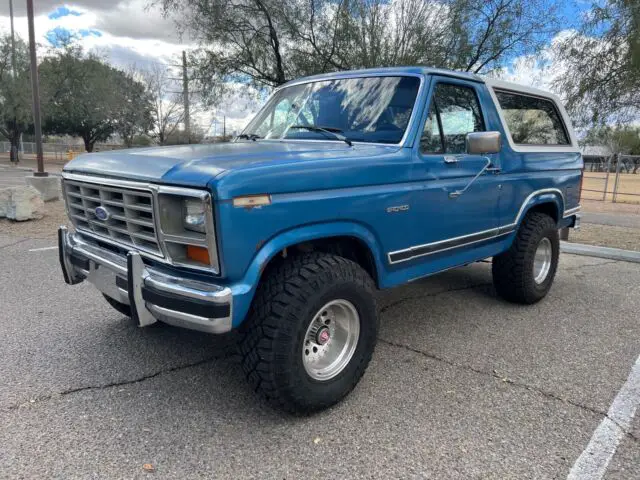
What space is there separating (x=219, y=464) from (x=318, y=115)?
2.51 m

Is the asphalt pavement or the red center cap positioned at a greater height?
the red center cap

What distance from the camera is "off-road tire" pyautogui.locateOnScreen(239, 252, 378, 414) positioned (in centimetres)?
256

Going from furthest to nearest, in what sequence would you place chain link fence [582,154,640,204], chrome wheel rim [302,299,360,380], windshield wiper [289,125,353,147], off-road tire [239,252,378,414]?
chain link fence [582,154,640,204]
windshield wiper [289,125,353,147]
chrome wheel rim [302,299,360,380]
off-road tire [239,252,378,414]

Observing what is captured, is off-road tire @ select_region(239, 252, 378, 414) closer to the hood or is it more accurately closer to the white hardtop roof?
the hood

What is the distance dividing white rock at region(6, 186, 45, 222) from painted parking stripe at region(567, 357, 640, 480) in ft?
29.9

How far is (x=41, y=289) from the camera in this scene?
5.07 m

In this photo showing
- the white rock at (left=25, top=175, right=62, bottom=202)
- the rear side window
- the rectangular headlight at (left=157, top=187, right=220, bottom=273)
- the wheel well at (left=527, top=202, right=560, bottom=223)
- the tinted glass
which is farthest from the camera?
the white rock at (left=25, top=175, right=62, bottom=202)

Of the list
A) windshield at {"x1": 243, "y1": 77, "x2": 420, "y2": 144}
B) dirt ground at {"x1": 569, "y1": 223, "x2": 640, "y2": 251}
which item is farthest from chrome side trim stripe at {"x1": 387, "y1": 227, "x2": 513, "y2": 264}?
dirt ground at {"x1": 569, "y1": 223, "x2": 640, "y2": 251}

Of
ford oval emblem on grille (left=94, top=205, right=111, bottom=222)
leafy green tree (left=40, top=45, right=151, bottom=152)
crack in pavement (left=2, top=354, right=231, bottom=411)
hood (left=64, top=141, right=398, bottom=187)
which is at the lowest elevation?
crack in pavement (left=2, top=354, right=231, bottom=411)

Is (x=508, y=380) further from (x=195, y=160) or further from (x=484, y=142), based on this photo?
(x=195, y=160)

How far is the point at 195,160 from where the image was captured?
2.56 metres

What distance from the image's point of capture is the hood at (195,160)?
2.43 meters

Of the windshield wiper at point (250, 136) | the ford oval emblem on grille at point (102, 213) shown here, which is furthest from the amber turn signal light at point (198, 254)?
the windshield wiper at point (250, 136)

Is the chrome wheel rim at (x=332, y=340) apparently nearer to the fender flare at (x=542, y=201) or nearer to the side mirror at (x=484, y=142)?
the side mirror at (x=484, y=142)
